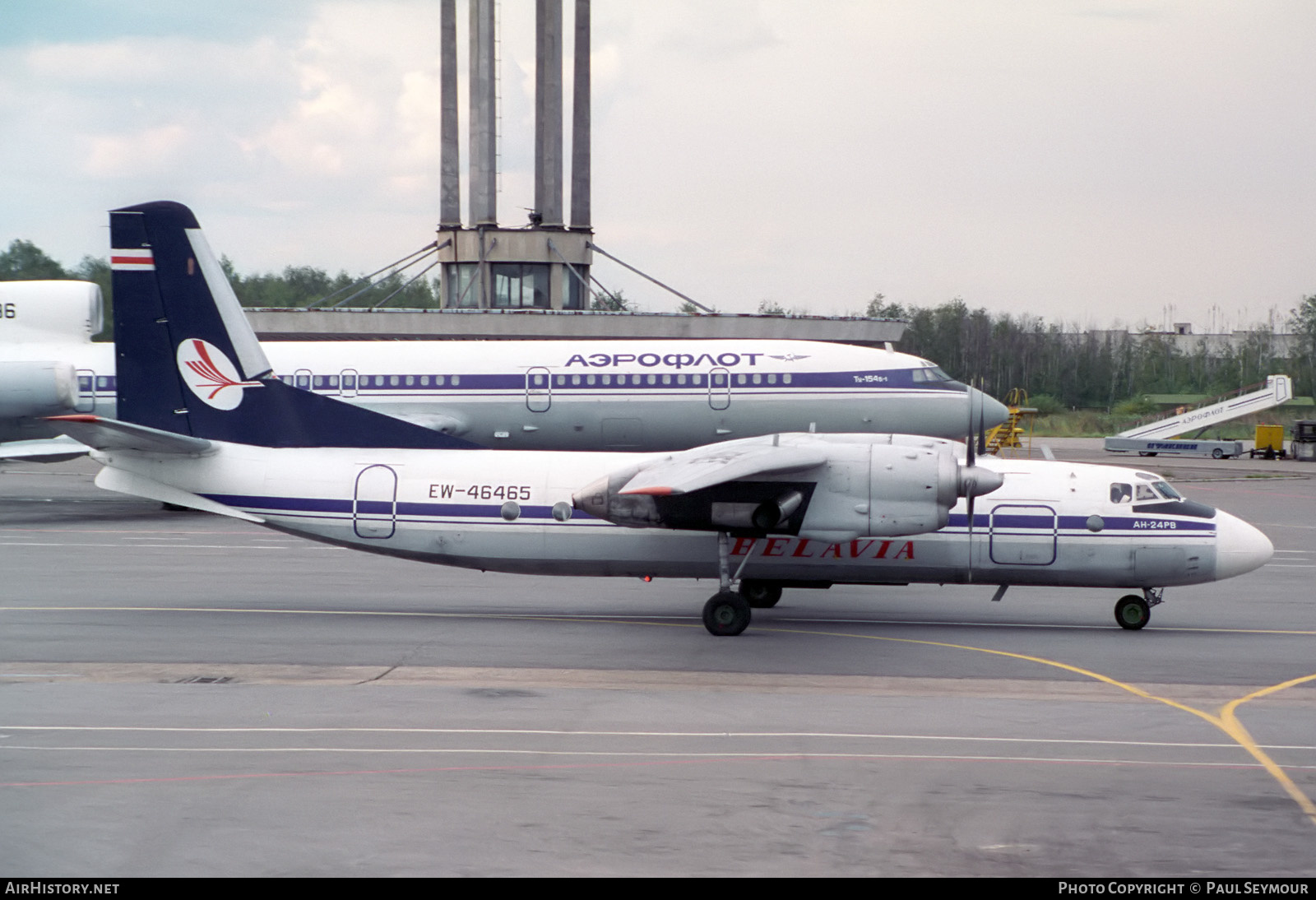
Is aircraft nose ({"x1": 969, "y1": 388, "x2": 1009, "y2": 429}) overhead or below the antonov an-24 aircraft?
overhead

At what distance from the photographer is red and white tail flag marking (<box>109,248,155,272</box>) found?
2186cm

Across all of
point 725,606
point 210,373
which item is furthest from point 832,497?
point 210,373

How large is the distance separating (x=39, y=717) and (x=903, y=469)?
11987 millimetres

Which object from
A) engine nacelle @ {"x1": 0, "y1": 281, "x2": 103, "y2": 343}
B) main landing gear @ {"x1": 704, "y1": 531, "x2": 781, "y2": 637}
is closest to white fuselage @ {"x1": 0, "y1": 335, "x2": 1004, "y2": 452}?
engine nacelle @ {"x1": 0, "y1": 281, "x2": 103, "y2": 343}

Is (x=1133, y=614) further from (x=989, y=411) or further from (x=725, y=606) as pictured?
(x=989, y=411)

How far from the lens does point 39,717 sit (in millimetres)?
→ 13461

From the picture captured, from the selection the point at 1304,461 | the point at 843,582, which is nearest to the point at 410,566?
the point at 843,582

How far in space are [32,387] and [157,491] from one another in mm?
16040

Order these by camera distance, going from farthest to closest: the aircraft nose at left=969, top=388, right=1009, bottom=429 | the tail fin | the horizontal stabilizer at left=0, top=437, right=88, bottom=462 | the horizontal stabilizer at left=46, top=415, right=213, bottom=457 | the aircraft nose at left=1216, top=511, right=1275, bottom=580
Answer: the horizontal stabilizer at left=0, top=437, right=88, bottom=462, the aircraft nose at left=969, top=388, right=1009, bottom=429, the tail fin, the horizontal stabilizer at left=46, top=415, right=213, bottom=457, the aircraft nose at left=1216, top=511, right=1275, bottom=580

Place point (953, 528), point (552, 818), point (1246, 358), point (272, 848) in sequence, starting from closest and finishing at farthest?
point (272, 848) → point (552, 818) → point (953, 528) → point (1246, 358)

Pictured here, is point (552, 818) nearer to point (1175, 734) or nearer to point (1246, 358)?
point (1175, 734)

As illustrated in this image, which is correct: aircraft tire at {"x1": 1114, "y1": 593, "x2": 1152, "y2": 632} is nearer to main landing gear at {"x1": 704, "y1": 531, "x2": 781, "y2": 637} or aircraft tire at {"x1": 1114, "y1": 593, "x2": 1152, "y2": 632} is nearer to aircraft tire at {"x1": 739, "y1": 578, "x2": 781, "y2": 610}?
aircraft tire at {"x1": 739, "y1": 578, "x2": 781, "y2": 610}

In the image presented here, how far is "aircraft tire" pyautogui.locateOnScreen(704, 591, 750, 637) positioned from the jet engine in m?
1.08

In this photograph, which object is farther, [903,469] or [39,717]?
[903,469]
